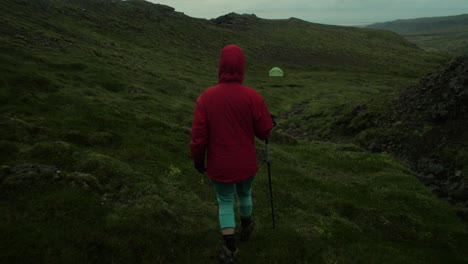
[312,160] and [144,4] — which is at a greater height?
[144,4]

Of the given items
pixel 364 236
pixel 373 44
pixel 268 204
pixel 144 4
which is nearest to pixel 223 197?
pixel 268 204

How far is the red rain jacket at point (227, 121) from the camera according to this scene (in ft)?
26.7

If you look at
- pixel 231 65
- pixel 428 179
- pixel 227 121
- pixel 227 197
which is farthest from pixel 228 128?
pixel 428 179

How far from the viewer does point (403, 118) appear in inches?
→ 1053

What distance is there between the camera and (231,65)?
320 inches

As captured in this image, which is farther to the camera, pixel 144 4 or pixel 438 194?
pixel 144 4

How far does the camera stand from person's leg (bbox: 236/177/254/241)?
29.2ft

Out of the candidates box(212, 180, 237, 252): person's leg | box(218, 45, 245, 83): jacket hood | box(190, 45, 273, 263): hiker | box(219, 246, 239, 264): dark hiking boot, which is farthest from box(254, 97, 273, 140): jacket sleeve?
box(219, 246, 239, 264): dark hiking boot

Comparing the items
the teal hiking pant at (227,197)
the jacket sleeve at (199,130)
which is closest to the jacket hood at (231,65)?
the jacket sleeve at (199,130)

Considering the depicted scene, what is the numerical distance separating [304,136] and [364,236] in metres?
21.0

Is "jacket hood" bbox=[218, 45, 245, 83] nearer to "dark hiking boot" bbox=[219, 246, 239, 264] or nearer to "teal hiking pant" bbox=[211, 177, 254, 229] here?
"teal hiking pant" bbox=[211, 177, 254, 229]

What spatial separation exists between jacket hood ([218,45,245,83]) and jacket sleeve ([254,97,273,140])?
804 mm

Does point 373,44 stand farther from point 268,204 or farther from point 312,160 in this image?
point 268,204

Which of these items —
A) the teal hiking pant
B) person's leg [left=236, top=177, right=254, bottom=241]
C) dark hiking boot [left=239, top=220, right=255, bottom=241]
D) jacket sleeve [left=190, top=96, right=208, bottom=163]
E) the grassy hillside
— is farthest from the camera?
dark hiking boot [left=239, top=220, right=255, bottom=241]
